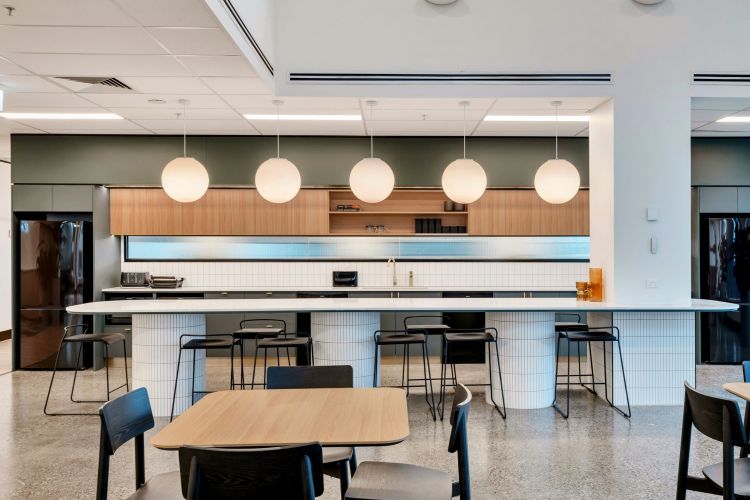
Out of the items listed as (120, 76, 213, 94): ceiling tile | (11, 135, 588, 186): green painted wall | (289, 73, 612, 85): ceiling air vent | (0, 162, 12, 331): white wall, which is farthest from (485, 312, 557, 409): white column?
(0, 162, 12, 331): white wall

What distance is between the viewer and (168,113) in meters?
6.05

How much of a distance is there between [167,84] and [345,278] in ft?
12.4

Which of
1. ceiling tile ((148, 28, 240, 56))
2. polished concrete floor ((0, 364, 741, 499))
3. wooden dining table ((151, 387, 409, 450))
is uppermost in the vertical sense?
ceiling tile ((148, 28, 240, 56))

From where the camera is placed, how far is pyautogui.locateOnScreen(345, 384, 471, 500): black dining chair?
7.45 ft

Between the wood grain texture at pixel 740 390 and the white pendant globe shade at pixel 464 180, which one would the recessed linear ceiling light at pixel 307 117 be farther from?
the wood grain texture at pixel 740 390

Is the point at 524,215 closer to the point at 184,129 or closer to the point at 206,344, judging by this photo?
the point at 184,129

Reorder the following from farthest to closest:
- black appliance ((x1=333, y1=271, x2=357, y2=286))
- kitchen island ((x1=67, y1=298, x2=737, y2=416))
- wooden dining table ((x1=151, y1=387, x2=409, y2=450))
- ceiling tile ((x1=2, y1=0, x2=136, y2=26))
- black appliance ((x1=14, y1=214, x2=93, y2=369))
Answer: black appliance ((x1=333, y1=271, x2=357, y2=286)), black appliance ((x1=14, y1=214, x2=93, y2=369)), kitchen island ((x1=67, y1=298, x2=737, y2=416)), ceiling tile ((x1=2, y1=0, x2=136, y2=26)), wooden dining table ((x1=151, y1=387, x2=409, y2=450))

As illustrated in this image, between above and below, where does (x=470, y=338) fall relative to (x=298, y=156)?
below

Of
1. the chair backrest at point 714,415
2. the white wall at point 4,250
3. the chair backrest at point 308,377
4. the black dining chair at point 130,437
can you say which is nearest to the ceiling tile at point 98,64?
the chair backrest at point 308,377

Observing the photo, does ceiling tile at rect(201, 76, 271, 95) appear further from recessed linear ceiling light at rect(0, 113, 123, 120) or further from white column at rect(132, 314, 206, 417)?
white column at rect(132, 314, 206, 417)

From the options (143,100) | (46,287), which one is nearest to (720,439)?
(143,100)

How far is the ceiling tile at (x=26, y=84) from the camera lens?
4652 mm

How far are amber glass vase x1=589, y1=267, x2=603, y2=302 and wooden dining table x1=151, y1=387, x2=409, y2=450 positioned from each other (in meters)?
3.44

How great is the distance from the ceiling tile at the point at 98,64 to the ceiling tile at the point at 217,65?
3.9 inches
